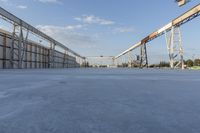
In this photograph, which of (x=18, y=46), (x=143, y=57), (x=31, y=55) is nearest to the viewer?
(x=18, y=46)

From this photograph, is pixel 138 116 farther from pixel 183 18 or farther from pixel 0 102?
pixel 183 18

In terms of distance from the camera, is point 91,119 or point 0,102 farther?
point 0,102

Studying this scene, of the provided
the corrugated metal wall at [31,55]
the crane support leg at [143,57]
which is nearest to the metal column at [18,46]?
the corrugated metal wall at [31,55]

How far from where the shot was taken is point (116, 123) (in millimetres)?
2527

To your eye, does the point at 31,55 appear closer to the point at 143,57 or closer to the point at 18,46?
the point at 18,46

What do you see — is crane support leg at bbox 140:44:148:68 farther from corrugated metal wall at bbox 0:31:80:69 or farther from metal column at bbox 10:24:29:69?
metal column at bbox 10:24:29:69

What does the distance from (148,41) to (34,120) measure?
54.0 meters

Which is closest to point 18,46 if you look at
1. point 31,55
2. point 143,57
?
point 31,55

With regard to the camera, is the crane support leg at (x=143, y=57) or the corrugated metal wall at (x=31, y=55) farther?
the crane support leg at (x=143, y=57)

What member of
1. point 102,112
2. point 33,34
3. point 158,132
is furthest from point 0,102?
point 33,34

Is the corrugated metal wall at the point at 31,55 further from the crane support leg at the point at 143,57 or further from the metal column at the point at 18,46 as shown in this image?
the crane support leg at the point at 143,57

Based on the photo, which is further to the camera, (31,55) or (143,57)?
(143,57)

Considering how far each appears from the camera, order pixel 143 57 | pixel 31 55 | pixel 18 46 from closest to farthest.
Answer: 1. pixel 18 46
2. pixel 31 55
3. pixel 143 57

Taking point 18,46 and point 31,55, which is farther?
point 31,55
